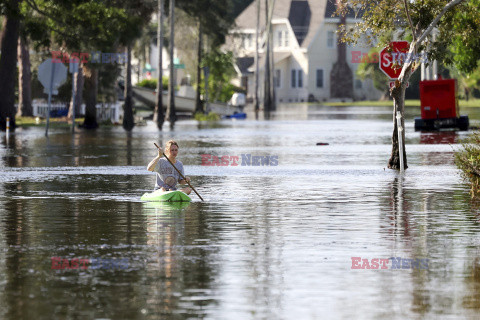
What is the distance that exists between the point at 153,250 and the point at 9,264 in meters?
1.76

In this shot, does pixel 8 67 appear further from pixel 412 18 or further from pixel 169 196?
pixel 169 196

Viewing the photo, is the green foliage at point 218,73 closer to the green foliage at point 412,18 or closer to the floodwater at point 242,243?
the floodwater at point 242,243

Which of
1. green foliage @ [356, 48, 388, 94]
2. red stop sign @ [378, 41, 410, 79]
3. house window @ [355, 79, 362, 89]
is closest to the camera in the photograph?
red stop sign @ [378, 41, 410, 79]

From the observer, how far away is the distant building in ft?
399

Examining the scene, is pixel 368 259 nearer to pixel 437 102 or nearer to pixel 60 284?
pixel 60 284

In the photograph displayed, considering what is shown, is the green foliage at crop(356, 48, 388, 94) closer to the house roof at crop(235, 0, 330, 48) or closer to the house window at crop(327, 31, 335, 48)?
the house window at crop(327, 31, 335, 48)

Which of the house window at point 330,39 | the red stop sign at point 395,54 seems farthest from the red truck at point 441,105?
the house window at point 330,39

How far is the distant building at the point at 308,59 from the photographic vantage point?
122m

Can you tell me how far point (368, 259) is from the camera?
42.4 feet

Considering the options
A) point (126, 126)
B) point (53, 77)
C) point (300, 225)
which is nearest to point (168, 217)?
point (300, 225)

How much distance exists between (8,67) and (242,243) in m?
41.1

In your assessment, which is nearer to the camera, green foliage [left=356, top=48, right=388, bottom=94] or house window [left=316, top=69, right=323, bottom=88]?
green foliage [left=356, top=48, right=388, bottom=94]

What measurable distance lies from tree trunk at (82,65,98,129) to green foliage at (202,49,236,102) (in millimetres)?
24152

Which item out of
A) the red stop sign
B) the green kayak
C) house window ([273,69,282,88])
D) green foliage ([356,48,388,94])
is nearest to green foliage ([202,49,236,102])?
green foliage ([356,48,388,94])
